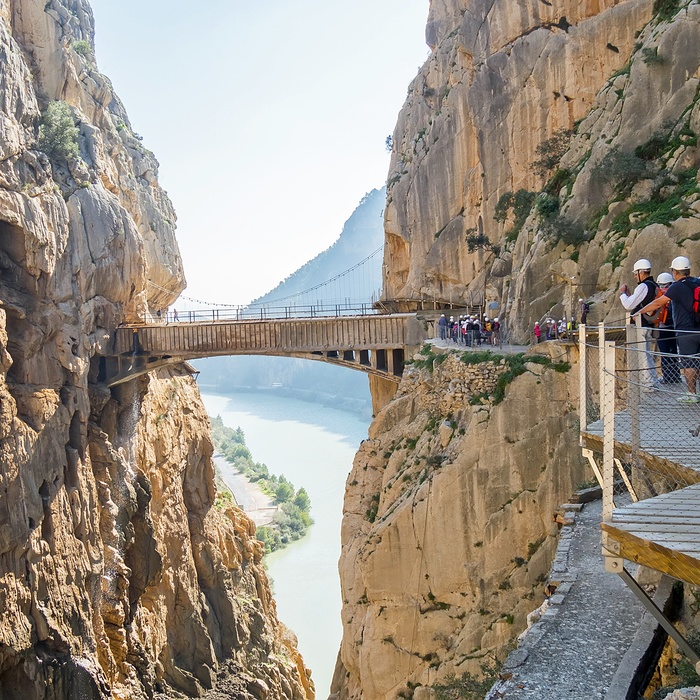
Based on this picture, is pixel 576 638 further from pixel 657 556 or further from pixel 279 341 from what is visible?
pixel 279 341

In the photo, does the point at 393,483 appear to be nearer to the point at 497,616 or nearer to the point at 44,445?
the point at 497,616

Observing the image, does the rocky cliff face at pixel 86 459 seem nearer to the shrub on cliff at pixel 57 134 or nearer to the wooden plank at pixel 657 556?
the shrub on cliff at pixel 57 134

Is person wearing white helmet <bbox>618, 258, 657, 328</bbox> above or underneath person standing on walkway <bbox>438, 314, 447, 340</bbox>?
above

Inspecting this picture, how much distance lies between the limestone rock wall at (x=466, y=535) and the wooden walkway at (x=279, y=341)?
776 centimetres

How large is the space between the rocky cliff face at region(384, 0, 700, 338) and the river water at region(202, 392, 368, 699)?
2678 centimetres

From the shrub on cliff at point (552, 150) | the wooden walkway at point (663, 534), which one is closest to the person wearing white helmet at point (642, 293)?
the wooden walkway at point (663, 534)

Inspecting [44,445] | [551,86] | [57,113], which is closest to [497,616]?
[44,445]

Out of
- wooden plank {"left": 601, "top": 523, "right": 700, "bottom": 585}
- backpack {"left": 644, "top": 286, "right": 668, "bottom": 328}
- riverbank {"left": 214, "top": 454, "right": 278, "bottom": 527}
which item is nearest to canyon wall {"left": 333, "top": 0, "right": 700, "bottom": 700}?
backpack {"left": 644, "top": 286, "right": 668, "bottom": 328}

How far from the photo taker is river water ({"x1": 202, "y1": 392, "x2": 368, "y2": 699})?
48.9 m

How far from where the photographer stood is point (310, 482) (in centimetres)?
9388

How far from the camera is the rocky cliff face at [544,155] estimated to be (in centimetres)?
1645

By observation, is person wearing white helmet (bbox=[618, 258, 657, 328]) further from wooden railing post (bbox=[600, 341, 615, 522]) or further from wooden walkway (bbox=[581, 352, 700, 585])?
wooden railing post (bbox=[600, 341, 615, 522])

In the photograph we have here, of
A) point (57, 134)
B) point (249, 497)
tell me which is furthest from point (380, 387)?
point (249, 497)

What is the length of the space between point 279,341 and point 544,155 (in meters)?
10.7
